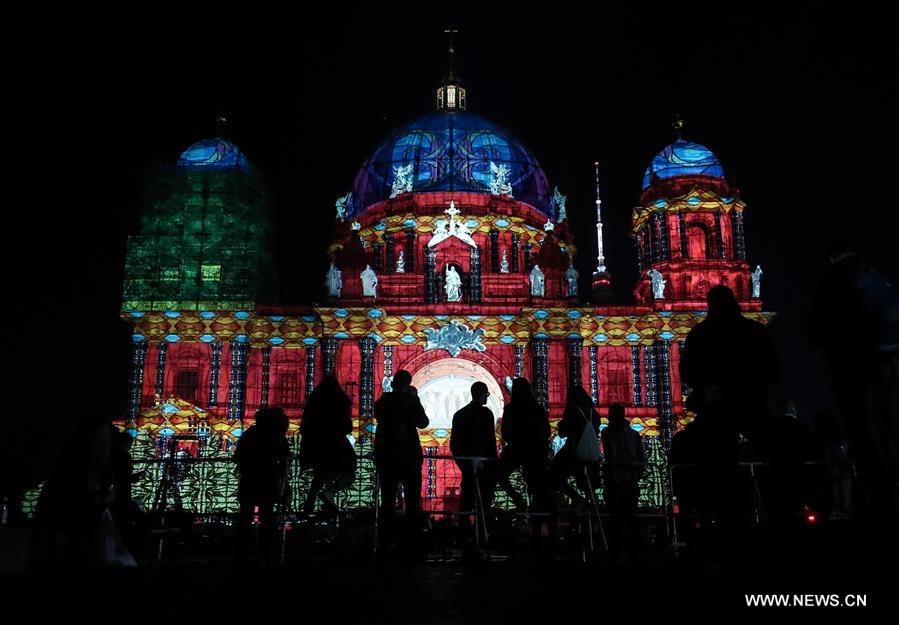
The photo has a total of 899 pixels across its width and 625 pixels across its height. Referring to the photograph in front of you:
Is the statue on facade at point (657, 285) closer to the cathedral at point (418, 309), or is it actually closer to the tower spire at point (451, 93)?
the cathedral at point (418, 309)

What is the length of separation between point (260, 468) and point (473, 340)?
26880 millimetres

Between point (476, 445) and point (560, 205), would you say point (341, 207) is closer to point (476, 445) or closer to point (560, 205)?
point (560, 205)

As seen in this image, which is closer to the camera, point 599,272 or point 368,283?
point 368,283

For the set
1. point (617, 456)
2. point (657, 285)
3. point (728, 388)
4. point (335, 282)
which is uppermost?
point (335, 282)

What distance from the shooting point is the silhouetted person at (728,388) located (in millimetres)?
7239

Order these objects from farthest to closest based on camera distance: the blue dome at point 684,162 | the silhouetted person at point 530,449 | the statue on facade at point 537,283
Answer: the blue dome at point 684,162 < the statue on facade at point 537,283 < the silhouetted person at point 530,449

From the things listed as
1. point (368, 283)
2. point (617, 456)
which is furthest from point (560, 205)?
point (617, 456)

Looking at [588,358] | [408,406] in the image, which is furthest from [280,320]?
[408,406]

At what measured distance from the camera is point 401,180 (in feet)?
155

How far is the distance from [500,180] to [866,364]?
4071 centimetres

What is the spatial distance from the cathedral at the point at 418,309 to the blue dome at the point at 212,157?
0.24 feet

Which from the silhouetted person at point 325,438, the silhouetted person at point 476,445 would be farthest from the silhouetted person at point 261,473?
the silhouetted person at point 476,445

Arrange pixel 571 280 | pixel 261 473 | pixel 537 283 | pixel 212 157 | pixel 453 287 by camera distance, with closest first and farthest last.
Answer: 1. pixel 261 473
2. pixel 453 287
3. pixel 537 283
4. pixel 571 280
5. pixel 212 157

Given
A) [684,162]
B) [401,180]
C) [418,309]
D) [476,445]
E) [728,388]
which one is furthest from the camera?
[401,180]
